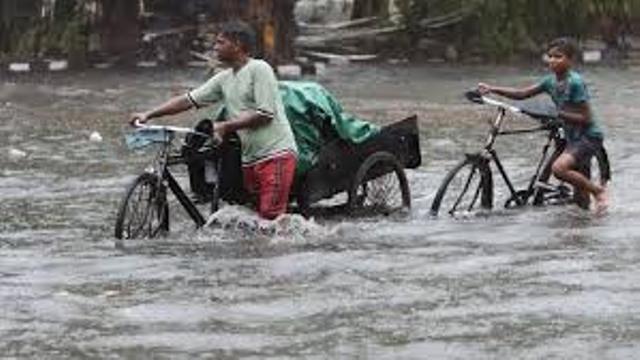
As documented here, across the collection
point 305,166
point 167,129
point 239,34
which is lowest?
point 305,166

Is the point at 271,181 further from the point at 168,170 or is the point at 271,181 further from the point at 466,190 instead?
the point at 466,190

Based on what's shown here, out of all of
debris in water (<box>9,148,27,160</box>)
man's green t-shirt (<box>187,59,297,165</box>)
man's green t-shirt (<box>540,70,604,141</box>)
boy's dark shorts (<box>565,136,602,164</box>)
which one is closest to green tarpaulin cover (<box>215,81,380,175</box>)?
man's green t-shirt (<box>187,59,297,165</box>)

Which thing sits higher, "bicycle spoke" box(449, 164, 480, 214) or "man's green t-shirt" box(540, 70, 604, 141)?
"man's green t-shirt" box(540, 70, 604, 141)

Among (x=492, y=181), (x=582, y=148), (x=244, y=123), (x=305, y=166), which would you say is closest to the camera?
(x=244, y=123)

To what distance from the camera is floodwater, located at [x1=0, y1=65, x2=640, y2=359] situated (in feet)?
24.5

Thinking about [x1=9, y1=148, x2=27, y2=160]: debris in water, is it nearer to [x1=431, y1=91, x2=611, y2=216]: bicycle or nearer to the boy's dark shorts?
[x1=431, y1=91, x2=611, y2=216]: bicycle

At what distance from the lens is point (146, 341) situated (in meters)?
7.51

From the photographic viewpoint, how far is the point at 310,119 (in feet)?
38.9

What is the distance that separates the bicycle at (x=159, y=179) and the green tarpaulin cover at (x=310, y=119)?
0.90 metres

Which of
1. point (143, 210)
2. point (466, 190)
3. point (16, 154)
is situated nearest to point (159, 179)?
point (143, 210)

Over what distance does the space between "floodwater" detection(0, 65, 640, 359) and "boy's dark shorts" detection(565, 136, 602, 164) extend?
1.53 feet

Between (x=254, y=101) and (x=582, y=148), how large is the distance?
305 centimetres

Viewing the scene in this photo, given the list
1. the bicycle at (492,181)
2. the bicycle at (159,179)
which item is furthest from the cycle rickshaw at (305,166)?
the bicycle at (492,181)

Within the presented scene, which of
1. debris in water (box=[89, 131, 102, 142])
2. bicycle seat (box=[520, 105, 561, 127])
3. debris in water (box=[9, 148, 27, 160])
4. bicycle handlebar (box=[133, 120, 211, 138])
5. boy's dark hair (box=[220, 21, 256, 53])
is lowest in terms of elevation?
debris in water (box=[89, 131, 102, 142])
